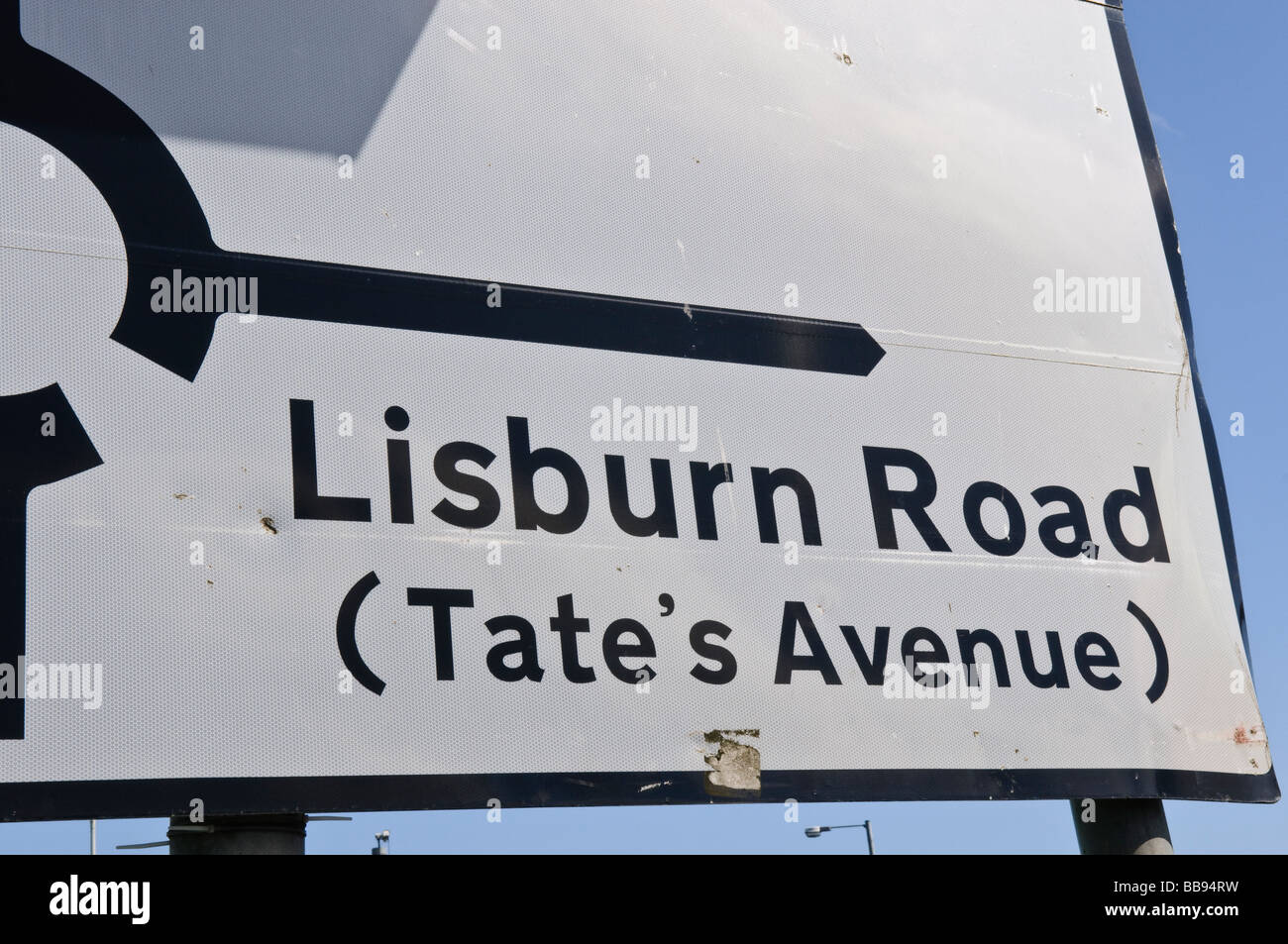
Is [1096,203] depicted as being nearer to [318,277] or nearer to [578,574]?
[578,574]

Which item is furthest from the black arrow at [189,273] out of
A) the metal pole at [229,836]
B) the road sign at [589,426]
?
the metal pole at [229,836]

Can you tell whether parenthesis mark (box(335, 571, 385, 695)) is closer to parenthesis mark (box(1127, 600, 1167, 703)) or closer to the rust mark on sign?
the rust mark on sign

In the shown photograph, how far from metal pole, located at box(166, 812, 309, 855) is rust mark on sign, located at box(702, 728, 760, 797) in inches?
34.7

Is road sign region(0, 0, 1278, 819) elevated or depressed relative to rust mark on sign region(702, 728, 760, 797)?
elevated

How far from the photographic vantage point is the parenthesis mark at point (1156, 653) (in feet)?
11.7

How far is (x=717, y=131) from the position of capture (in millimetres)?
3703

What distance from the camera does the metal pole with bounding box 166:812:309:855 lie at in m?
2.68

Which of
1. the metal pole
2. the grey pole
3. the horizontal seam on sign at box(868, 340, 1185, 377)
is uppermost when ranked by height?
the horizontal seam on sign at box(868, 340, 1185, 377)

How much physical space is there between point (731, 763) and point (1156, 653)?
4.22ft

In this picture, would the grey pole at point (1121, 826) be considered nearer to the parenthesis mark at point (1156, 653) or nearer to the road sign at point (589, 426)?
the road sign at point (589, 426)

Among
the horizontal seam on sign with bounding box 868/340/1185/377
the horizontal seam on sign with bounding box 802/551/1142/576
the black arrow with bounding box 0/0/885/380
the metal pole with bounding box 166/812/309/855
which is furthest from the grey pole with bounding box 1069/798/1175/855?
the metal pole with bounding box 166/812/309/855

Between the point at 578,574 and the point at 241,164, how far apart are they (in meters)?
1.17

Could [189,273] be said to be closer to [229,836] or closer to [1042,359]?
[229,836]
